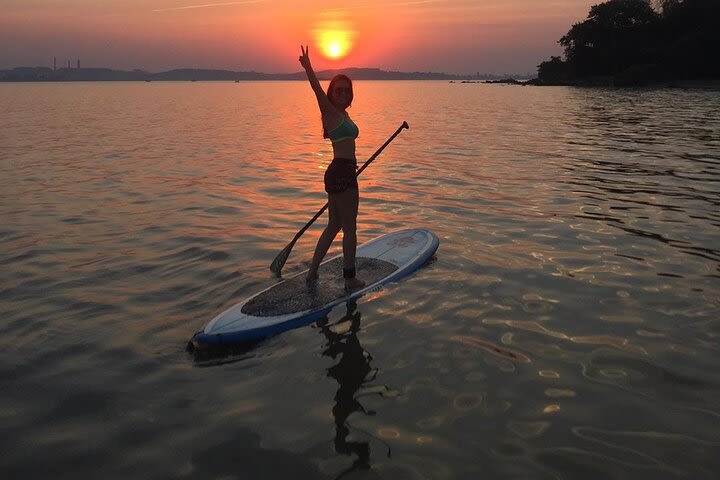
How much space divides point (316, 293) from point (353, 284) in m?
0.47

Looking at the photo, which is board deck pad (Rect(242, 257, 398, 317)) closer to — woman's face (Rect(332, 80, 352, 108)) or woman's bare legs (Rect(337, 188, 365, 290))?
woman's bare legs (Rect(337, 188, 365, 290))

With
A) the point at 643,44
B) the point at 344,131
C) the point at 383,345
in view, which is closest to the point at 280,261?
the point at 344,131

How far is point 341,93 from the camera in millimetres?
5801

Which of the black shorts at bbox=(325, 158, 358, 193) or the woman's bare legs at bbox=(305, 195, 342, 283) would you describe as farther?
the woman's bare legs at bbox=(305, 195, 342, 283)

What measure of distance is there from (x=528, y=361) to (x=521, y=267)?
105 inches

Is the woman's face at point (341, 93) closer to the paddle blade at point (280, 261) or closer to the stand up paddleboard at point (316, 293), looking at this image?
the stand up paddleboard at point (316, 293)

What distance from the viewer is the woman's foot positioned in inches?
256

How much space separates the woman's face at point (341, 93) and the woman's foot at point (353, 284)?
2.03 m

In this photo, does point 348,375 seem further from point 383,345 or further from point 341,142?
point 341,142

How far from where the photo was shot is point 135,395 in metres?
4.49

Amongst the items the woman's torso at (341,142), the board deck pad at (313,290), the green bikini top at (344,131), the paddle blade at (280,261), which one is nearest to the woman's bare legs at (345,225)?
the board deck pad at (313,290)

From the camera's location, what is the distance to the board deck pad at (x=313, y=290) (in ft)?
19.2

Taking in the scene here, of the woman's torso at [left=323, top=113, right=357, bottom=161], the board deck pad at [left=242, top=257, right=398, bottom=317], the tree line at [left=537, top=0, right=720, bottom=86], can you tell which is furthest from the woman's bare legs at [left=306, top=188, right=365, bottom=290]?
the tree line at [left=537, top=0, right=720, bottom=86]

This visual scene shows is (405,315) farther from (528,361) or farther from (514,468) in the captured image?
(514,468)
